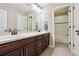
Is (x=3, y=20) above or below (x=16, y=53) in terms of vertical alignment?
above

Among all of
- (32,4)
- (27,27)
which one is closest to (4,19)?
(27,27)

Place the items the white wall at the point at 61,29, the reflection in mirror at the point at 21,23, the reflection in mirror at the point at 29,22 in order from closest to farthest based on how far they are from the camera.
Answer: the reflection in mirror at the point at 21,23 < the reflection in mirror at the point at 29,22 < the white wall at the point at 61,29

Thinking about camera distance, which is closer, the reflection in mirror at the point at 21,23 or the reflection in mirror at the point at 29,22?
the reflection in mirror at the point at 21,23

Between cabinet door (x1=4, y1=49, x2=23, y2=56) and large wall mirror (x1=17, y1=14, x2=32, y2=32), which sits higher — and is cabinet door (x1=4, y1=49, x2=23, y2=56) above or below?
below

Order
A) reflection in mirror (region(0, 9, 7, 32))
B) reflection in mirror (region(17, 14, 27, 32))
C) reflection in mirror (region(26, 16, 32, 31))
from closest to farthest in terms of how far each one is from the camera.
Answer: reflection in mirror (region(0, 9, 7, 32))
reflection in mirror (region(17, 14, 27, 32))
reflection in mirror (region(26, 16, 32, 31))

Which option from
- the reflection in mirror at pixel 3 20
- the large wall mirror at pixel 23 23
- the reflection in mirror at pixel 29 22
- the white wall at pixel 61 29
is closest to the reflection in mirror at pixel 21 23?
the large wall mirror at pixel 23 23

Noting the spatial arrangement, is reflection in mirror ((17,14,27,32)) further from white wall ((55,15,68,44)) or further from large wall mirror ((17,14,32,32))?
white wall ((55,15,68,44))

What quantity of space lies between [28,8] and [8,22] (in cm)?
103

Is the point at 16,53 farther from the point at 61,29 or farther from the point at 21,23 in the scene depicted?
the point at 61,29

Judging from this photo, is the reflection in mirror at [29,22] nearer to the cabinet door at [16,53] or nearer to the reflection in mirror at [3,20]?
the reflection in mirror at [3,20]

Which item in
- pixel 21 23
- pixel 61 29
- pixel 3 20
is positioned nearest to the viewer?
pixel 3 20

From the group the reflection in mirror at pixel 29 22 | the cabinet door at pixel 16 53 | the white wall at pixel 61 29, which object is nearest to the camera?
the cabinet door at pixel 16 53

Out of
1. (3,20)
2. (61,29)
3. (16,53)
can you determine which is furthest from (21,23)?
(61,29)

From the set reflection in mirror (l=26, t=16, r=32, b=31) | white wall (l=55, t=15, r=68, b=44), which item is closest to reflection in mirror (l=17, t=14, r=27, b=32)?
reflection in mirror (l=26, t=16, r=32, b=31)
